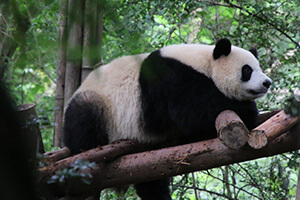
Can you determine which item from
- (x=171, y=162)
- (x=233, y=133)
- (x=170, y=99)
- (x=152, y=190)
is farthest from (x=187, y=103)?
(x=152, y=190)

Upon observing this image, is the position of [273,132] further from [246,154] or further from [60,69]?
[60,69]

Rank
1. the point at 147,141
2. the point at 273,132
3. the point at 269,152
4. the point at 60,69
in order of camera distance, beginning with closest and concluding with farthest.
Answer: the point at 273,132 < the point at 269,152 < the point at 147,141 < the point at 60,69

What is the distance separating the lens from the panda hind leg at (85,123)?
3.32 m

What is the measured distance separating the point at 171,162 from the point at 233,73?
3.68 feet

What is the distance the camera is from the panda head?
11.0ft

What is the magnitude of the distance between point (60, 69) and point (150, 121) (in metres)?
1.28

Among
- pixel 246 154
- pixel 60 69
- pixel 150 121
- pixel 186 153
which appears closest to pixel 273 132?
pixel 246 154

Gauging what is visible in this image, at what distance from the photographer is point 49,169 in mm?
2490

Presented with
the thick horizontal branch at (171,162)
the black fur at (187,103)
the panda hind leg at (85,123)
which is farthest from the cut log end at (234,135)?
the panda hind leg at (85,123)

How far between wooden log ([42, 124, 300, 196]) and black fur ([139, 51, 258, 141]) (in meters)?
0.51

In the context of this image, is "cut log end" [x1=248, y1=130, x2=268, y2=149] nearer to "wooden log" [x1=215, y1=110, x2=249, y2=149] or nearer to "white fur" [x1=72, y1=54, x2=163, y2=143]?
"wooden log" [x1=215, y1=110, x2=249, y2=149]

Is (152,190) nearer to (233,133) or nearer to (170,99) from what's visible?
(170,99)

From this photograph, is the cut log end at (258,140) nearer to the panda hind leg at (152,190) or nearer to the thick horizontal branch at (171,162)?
the thick horizontal branch at (171,162)

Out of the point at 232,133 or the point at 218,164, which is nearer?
the point at 232,133
